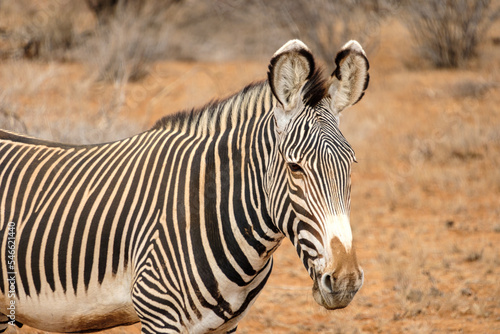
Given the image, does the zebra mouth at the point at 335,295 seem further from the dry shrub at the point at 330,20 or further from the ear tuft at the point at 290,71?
the dry shrub at the point at 330,20

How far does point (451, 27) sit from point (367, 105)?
4.05 m

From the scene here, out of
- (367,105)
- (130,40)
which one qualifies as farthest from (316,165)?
(130,40)

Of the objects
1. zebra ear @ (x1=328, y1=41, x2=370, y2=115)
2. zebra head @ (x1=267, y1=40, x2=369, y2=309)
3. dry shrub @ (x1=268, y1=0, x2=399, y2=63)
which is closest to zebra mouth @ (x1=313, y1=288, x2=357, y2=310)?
zebra head @ (x1=267, y1=40, x2=369, y2=309)

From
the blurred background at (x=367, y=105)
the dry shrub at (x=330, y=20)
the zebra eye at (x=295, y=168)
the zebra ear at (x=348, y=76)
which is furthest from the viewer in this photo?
the dry shrub at (x=330, y=20)

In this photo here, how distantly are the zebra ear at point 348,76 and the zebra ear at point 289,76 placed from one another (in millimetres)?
153

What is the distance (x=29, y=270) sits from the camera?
306cm

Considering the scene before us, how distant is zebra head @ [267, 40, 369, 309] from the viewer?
8.14ft

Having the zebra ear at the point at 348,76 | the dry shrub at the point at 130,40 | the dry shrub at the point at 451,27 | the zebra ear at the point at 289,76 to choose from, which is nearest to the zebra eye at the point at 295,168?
the zebra ear at the point at 289,76

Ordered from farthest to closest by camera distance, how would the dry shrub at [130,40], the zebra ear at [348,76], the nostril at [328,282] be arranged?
the dry shrub at [130,40] < the zebra ear at [348,76] < the nostril at [328,282]

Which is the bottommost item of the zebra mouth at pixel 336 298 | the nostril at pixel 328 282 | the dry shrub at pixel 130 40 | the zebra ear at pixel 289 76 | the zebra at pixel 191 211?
the zebra mouth at pixel 336 298

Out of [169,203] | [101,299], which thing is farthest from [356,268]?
[101,299]

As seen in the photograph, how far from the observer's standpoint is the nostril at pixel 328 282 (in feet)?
8.08

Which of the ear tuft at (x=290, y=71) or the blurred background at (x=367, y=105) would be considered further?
the blurred background at (x=367, y=105)

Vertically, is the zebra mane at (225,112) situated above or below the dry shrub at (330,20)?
below
